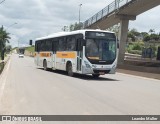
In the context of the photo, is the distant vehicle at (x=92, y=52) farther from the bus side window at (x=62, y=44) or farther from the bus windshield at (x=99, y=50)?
the bus side window at (x=62, y=44)

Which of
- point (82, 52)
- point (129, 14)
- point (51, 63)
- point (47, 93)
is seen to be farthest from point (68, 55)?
point (129, 14)

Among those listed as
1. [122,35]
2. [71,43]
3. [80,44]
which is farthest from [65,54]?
[122,35]

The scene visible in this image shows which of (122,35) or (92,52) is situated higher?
(122,35)

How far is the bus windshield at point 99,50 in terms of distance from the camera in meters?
23.9

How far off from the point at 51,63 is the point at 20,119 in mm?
22911

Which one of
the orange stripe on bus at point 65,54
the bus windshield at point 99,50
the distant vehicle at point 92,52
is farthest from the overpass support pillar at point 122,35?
the bus windshield at point 99,50

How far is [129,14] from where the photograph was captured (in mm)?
45656

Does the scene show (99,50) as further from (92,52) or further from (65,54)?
(65,54)

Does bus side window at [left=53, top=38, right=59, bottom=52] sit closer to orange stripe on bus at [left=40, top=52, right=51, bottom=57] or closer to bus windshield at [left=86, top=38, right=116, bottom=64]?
orange stripe on bus at [left=40, top=52, right=51, bottom=57]

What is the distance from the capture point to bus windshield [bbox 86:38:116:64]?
2388 centimetres

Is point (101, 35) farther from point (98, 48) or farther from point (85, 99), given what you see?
point (85, 99)

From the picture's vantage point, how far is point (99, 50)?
2398 cm

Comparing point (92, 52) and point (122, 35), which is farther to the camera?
point (122, 35)

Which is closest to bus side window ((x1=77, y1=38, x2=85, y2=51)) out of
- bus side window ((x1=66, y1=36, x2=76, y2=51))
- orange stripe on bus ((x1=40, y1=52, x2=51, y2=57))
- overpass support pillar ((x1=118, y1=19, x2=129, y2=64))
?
bus side window ((x1=66, y1=36, x2=76, y2=51))
